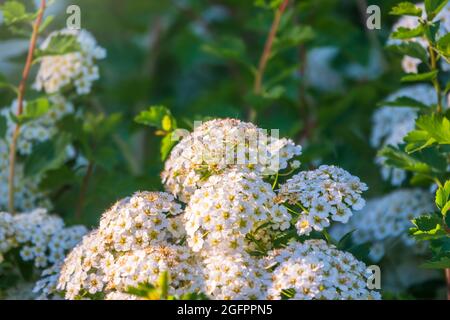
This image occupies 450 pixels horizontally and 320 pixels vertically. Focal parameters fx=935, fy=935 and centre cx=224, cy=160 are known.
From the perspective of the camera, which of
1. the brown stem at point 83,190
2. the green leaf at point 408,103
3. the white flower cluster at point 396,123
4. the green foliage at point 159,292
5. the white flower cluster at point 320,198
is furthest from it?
the brown stem at point 83,190

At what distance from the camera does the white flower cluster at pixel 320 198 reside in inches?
114

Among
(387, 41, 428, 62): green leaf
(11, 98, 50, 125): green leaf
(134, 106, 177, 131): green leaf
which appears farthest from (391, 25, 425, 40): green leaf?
(11, 98, 50, 125): green leaf

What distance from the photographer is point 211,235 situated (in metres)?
2.84

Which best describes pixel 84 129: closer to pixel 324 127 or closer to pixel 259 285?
pixel 324 127

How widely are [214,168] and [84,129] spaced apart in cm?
132

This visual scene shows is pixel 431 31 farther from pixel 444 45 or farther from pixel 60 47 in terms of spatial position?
pixel 60 47

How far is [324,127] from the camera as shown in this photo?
500 cm

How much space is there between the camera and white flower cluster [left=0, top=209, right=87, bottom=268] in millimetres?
3445

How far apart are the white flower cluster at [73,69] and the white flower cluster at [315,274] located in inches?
61.4

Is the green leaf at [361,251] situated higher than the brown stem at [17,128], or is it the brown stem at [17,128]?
the brown stem at [17,128]

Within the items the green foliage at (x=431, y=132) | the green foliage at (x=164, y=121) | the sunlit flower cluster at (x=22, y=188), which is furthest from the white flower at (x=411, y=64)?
the sunlit flower cluster at (x=22, y=188)

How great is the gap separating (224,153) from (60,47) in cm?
109

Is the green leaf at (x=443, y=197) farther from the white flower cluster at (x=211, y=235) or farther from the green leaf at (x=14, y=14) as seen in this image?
the green leaf at (x=14, y=14)

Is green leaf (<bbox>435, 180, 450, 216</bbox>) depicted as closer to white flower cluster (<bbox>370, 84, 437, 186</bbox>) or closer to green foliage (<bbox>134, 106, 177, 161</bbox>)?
white flower cluster (<bbox>370, 84, 437, 186</bbox>)
